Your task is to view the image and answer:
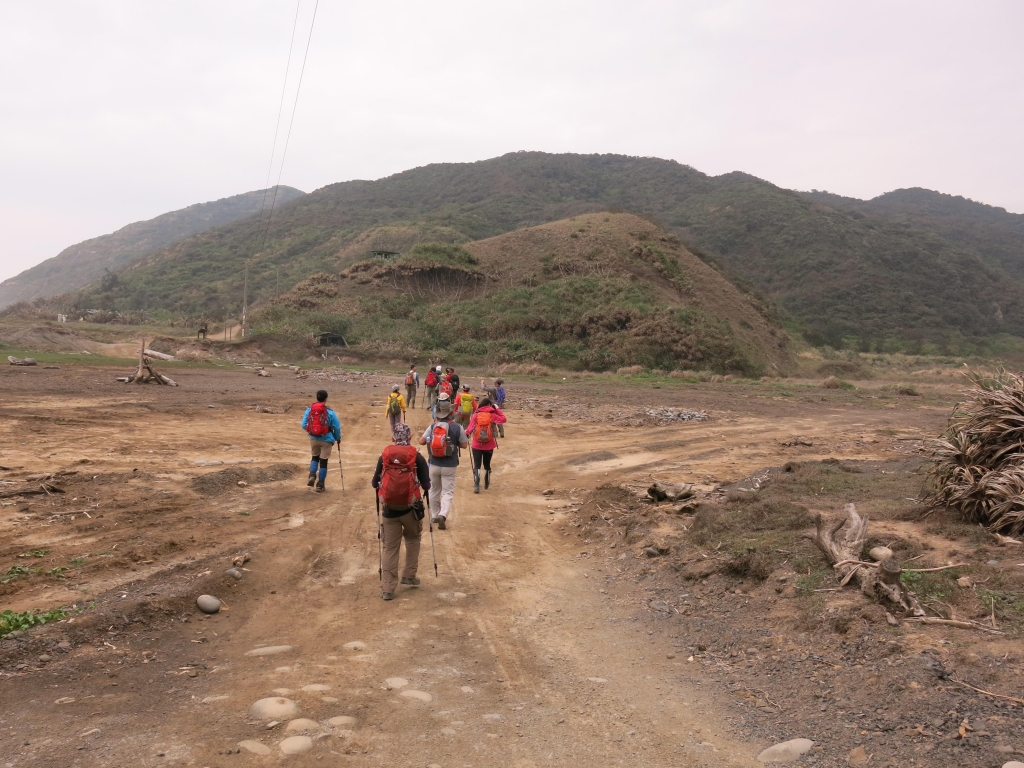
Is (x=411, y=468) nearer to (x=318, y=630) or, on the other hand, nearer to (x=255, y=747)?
(x=318, y=630)

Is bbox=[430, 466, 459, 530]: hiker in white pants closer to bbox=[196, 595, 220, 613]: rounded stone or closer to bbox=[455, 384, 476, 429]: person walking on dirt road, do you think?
bbox=[196, 595, 220, 613]: rounded stone

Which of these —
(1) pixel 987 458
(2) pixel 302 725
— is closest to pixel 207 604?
(2) pixel 302 725

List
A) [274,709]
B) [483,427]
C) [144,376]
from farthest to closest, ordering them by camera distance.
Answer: [144,376], [483,427], [274,709]

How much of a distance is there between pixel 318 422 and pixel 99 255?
546 feet

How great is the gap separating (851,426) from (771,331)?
123ft

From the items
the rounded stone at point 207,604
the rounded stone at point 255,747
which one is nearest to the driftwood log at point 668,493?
the rounded stone at point 207,604

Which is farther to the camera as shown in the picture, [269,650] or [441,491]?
[441,491]

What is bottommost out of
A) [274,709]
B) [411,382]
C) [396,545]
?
[274,709]

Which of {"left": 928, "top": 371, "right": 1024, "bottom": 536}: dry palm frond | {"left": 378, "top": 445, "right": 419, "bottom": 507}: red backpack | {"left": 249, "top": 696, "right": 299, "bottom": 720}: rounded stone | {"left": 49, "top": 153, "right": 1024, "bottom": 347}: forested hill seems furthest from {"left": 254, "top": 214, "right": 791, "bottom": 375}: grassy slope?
{"left": 249, "top": 696, "right": 299, "bottom": 720}: rounded stone

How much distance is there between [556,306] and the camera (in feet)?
162

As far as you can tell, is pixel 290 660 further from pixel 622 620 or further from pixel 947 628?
pixel 947 628

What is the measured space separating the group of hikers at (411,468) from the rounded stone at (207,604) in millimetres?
1571

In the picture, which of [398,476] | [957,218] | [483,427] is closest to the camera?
[398,476]

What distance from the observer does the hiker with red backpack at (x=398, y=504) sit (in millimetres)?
6793
